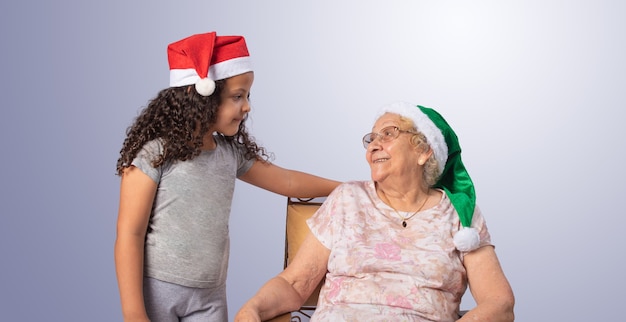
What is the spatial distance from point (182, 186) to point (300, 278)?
0.54m

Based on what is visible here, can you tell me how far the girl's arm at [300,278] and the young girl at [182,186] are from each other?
207 millimetres

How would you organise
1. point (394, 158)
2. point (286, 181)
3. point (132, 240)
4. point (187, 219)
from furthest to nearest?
point (286, 181), point (394, 158), point (187, 219), point (132, 240)

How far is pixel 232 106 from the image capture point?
8.90 ft

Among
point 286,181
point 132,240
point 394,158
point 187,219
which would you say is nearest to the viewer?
point 132,240

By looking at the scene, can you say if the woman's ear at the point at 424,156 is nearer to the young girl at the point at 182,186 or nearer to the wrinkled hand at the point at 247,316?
the young girl at the point at 182,186

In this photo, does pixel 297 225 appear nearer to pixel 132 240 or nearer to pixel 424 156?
pixel 424 156

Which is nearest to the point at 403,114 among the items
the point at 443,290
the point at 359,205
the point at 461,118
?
the point at 359,205

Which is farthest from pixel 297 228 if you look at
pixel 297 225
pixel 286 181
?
pixel 286 181

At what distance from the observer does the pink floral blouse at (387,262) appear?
2709 mm

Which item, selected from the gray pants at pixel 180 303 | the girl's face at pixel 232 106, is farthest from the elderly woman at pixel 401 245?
the girl's face at pixel 232 106

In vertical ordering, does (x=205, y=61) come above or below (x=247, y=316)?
above

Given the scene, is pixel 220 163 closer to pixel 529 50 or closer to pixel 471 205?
pixel 471 205

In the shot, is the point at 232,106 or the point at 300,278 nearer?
the point at 232,106

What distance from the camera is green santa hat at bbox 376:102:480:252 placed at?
2.87 m
